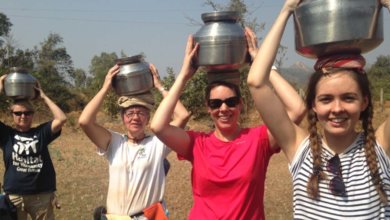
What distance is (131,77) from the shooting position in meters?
3.62

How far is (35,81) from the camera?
492 cm

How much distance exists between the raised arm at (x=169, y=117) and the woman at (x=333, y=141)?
0.79m

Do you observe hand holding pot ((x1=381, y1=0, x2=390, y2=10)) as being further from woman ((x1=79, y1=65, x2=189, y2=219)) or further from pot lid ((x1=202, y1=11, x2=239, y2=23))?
woman ((x1=79, y1=65, x2=189, y2=219))

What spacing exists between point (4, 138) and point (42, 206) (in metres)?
0.89

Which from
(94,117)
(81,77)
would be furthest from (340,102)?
(81,77)

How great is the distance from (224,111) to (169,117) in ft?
1.31

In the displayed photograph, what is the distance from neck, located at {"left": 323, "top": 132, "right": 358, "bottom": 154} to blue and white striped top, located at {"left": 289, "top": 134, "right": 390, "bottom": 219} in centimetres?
2

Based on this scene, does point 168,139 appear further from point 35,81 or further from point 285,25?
point 35,81

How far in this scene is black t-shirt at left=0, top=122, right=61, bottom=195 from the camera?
4.79m

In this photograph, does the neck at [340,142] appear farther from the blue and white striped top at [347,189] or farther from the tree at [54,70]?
the tree at [54,70]

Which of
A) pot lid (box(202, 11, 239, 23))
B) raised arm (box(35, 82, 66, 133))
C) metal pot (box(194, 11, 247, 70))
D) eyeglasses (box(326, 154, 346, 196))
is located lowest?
raised arm (box(35, 82, 66, 133))

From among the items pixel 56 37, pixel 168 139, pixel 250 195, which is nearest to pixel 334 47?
pixel 250 195

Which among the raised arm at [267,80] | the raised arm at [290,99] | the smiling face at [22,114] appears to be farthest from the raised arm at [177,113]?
the smiling face at [22,114]

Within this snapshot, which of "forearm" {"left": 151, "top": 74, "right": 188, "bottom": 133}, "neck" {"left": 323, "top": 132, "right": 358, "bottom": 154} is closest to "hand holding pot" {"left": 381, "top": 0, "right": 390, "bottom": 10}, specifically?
"neck" {"left": 323, "top": 132, "right": 358, "bottom": 154}
